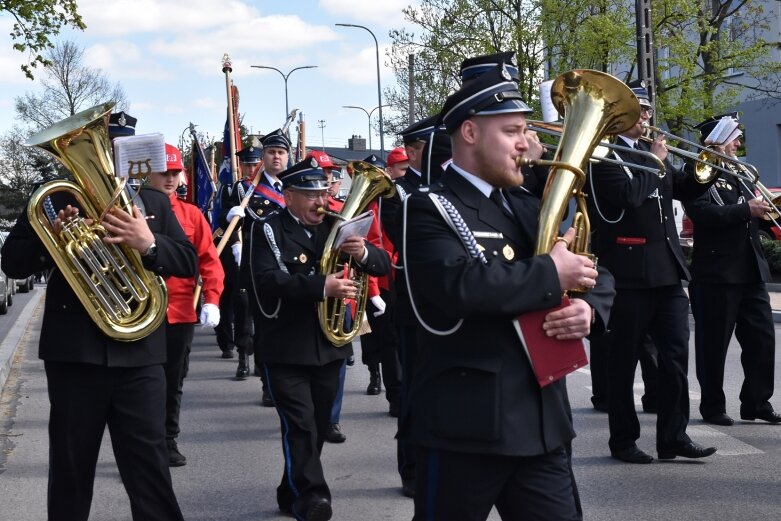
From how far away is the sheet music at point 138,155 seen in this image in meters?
4.32

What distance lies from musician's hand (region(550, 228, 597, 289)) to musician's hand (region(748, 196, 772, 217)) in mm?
4604

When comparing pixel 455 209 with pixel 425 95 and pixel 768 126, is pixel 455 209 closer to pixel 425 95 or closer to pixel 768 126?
pixel 768 126

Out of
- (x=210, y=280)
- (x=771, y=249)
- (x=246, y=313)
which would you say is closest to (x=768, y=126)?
(x=771, y=249)

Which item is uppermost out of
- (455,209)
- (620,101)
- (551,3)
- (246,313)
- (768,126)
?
(551,3)

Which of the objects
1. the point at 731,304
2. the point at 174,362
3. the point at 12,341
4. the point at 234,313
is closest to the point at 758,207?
the point at 731,304

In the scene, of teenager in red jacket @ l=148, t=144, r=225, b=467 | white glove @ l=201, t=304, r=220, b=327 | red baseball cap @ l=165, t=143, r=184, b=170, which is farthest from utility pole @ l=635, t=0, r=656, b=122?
white glove @ l=201, t=304, r=220, b=327

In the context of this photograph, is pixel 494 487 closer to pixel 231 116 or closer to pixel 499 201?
pixel 499 201

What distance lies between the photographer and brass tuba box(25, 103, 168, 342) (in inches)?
169

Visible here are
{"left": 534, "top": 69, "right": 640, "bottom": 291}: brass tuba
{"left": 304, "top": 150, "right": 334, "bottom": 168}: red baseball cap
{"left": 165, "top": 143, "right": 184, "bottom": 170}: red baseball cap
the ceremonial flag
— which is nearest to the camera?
{"left": 534, "top": 69, "right": 640, "bottom": 291}: brass tuba

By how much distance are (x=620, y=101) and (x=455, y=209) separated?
74 centimetres

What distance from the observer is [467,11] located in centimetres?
3055

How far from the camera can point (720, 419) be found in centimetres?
764

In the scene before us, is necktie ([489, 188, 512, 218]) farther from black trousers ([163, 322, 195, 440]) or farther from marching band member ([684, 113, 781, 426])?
marching band member ([684, 113, 781, 426])

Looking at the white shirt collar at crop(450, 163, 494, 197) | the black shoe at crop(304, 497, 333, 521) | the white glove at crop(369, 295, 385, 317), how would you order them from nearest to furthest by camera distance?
the white shirt collar at crop(450, 163, 494, 197), the black shoe at crop(304, 497, 333, 521), the white glove at crop(369, 295, 385, 317)
